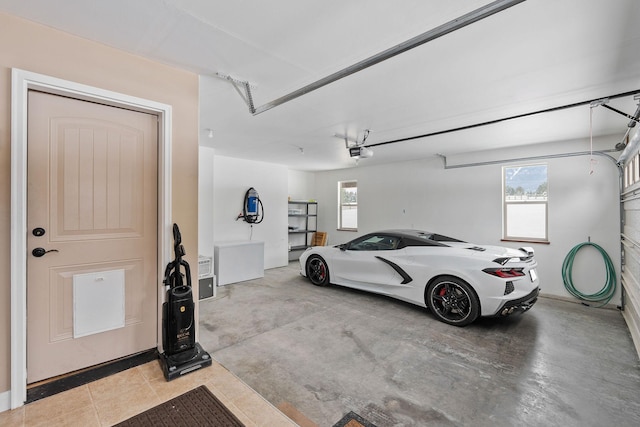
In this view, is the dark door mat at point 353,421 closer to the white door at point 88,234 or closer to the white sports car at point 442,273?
the white door at point 88,234

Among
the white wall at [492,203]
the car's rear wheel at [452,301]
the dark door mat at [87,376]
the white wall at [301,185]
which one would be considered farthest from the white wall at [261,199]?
the car's rear wheel at [452,301]

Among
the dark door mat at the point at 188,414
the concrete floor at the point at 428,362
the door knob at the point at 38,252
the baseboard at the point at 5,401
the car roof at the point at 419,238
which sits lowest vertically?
the concrete floor at the point at 428,362

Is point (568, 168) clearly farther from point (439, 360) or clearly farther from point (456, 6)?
point (456, 6)

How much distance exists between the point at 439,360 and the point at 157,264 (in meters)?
2.72

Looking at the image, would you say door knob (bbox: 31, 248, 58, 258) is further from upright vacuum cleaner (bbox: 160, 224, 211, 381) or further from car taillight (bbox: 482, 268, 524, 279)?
car taillight (bbox: 482, 268, 524, 279)

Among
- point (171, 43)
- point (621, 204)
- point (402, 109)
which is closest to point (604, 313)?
point (621, 204)

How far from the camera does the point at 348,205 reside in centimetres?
786

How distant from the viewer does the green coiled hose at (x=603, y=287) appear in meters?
4.15

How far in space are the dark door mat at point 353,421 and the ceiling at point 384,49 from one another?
8.27ft

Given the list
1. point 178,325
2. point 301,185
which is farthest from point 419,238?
point 301,185

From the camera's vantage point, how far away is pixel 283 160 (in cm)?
648

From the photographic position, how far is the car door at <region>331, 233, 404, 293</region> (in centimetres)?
423

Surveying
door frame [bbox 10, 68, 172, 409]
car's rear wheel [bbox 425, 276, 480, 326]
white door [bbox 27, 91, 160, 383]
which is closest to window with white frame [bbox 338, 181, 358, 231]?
car's rear wheel [bbox 425, 276, 480, 326]

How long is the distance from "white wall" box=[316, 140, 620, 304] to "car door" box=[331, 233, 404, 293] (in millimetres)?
2061
